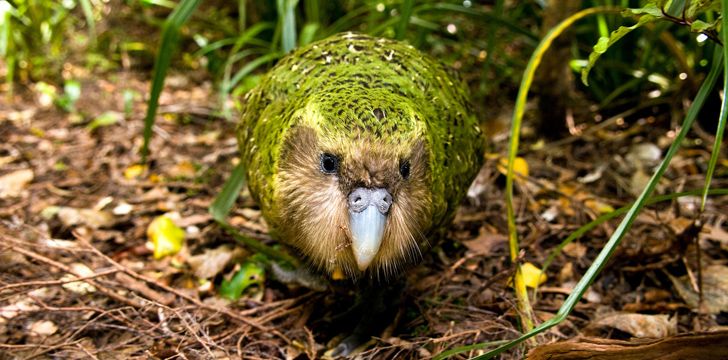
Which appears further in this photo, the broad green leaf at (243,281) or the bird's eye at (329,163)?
the broad green leaf at (243,281)

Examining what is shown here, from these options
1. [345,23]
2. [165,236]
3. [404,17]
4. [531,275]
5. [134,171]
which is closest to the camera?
[531,275]

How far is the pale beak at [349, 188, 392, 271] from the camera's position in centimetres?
192

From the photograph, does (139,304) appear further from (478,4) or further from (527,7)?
(478,4)

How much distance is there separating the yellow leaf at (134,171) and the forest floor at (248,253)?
0.5 inches

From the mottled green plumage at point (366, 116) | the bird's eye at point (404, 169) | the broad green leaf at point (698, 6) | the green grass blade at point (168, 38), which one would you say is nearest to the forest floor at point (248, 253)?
the mottled green plumage at point (366, 116)

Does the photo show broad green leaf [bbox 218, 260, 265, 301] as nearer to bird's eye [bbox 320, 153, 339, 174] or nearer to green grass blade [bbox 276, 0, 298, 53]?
bird's eye [bbox 320, 153, 339, 174]

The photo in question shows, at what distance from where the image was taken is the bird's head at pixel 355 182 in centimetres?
193

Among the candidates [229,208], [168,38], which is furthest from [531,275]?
[168,38]

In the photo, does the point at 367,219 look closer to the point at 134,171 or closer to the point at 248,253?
the point at 248,253

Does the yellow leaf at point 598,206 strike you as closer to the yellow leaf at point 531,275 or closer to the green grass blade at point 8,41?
the yellow leaf at point 531,275

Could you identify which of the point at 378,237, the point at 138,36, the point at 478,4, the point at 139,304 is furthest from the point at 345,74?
the point at 138,36

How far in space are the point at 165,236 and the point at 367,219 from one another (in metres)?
1.54

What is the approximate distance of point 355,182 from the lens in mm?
1957

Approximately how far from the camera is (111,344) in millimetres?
2373
